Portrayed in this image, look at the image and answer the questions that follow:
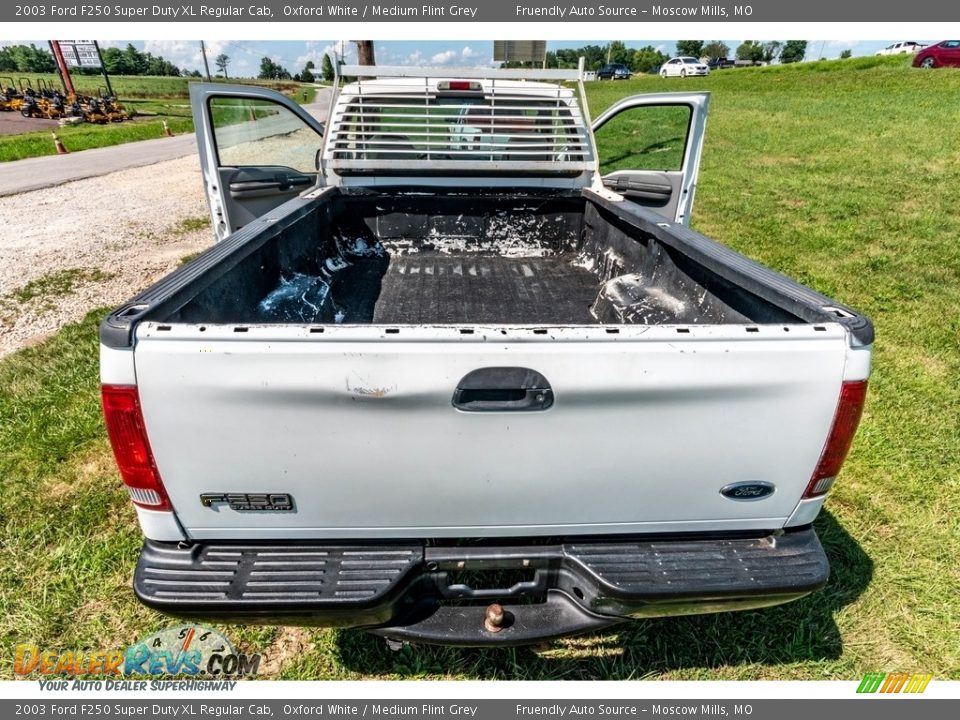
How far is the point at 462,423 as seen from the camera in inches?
58.4

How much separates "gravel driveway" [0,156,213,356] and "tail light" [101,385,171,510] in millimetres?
4162

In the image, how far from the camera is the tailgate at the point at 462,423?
1401 mm

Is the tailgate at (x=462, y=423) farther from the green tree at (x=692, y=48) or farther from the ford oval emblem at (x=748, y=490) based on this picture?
the green tree at (x=692, y=48)

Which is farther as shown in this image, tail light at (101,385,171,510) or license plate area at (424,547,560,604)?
license plate area at (424,547,560,604)

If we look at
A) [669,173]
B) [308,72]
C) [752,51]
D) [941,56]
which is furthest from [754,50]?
[669,173]

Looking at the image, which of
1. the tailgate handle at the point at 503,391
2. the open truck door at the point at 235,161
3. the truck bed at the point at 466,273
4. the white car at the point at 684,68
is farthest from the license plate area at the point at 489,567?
the white car at the point at 684,68

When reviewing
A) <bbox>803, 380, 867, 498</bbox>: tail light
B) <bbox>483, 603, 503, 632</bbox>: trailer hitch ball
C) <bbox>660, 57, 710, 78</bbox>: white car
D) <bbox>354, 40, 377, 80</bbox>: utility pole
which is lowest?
<bbox>483, 603, 503, 632</bbox>: trailer hitch ball

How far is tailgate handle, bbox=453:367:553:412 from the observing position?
1.45 meters

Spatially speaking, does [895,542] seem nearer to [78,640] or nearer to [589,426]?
[589,426]

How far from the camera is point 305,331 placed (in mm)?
1419

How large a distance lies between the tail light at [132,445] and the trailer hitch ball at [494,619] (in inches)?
40.9

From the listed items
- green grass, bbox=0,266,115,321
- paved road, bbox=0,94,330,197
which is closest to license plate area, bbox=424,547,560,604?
green grass, bbox=0,266,115,321

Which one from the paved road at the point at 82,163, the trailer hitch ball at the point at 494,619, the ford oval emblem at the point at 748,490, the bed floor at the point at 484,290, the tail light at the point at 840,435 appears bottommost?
the paved road at the point at 82,163

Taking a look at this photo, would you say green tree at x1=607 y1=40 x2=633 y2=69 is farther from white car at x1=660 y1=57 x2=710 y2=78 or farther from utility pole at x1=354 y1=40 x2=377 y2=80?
utility pole at x1=354 y1=40 x2=377 y2=80
